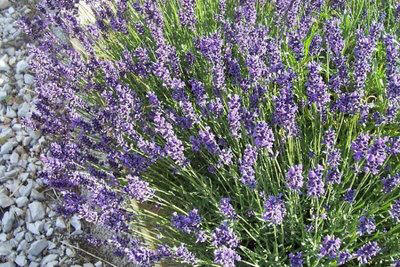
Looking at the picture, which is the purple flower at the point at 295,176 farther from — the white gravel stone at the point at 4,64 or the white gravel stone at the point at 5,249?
the white gravel stone at the point at 4,64

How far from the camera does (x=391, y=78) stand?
1989mm

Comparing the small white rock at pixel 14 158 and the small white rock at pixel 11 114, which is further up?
the small white rock at pixel 11 114

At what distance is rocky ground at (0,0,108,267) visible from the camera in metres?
2.97

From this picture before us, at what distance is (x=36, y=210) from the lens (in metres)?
3.16

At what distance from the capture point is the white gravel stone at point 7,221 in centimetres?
314

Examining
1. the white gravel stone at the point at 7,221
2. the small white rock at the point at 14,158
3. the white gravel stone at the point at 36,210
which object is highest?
the small white rock at the point at 14,158

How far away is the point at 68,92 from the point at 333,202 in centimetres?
149

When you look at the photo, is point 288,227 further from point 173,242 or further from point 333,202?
point 173,242

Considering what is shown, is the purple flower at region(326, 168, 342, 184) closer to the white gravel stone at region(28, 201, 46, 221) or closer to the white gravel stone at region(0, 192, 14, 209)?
the white gravel stone at region(28, 201, 46, 221)


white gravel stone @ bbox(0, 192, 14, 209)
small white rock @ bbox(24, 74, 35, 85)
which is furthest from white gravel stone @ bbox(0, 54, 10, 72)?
white gravel stone @ bbox(0, 192, 14, 209)

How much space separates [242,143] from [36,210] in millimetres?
1467

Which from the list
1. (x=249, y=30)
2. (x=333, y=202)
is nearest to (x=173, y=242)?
(x=333, y=202)

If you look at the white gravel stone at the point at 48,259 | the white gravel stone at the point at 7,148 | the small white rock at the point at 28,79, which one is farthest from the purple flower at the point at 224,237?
the small white rock at the point at 28,79

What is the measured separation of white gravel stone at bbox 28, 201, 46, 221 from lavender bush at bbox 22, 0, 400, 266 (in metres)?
0.61
